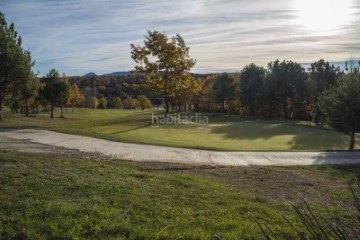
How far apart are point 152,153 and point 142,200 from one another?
29.7 ft

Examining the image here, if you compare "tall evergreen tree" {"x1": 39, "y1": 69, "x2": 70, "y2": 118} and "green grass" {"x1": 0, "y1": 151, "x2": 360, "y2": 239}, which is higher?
"tall evergreen tree" {"x1": 39, "y1": 69, "x2": 70, "y2": 118}

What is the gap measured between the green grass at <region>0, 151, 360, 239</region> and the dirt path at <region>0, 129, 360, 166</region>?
101 inches

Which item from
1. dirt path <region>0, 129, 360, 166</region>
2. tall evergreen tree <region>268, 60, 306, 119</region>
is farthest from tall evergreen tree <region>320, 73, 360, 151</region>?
tall evergreen tree <region>268, 60, 306, 119</region>

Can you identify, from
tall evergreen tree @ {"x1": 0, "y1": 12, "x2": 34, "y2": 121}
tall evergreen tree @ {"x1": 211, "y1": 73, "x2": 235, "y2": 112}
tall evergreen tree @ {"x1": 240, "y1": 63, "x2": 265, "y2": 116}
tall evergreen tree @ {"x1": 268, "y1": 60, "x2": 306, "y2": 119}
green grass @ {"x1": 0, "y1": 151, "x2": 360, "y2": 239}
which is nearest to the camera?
Answer: green grass @ {"x1": 0, "y1": 151, "x2": 360, "y2": 239}

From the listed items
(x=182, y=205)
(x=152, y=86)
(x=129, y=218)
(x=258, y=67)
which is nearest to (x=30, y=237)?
(x=129, y=218)

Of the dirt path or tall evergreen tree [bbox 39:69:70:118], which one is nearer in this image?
the dirt path

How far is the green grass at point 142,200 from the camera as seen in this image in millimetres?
5750

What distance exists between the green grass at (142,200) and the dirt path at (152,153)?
257cm

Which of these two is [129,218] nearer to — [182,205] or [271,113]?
[182,205]

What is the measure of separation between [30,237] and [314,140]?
28353mm

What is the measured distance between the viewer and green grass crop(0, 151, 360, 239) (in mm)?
5750

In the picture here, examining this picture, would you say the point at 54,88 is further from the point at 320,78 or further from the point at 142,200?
the point at 142,200

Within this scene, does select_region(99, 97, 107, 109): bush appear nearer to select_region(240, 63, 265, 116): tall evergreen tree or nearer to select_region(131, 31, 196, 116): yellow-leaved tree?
select_region(240, 63, 265, 116): tall evergreen tree

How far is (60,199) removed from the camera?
7.18 metres
